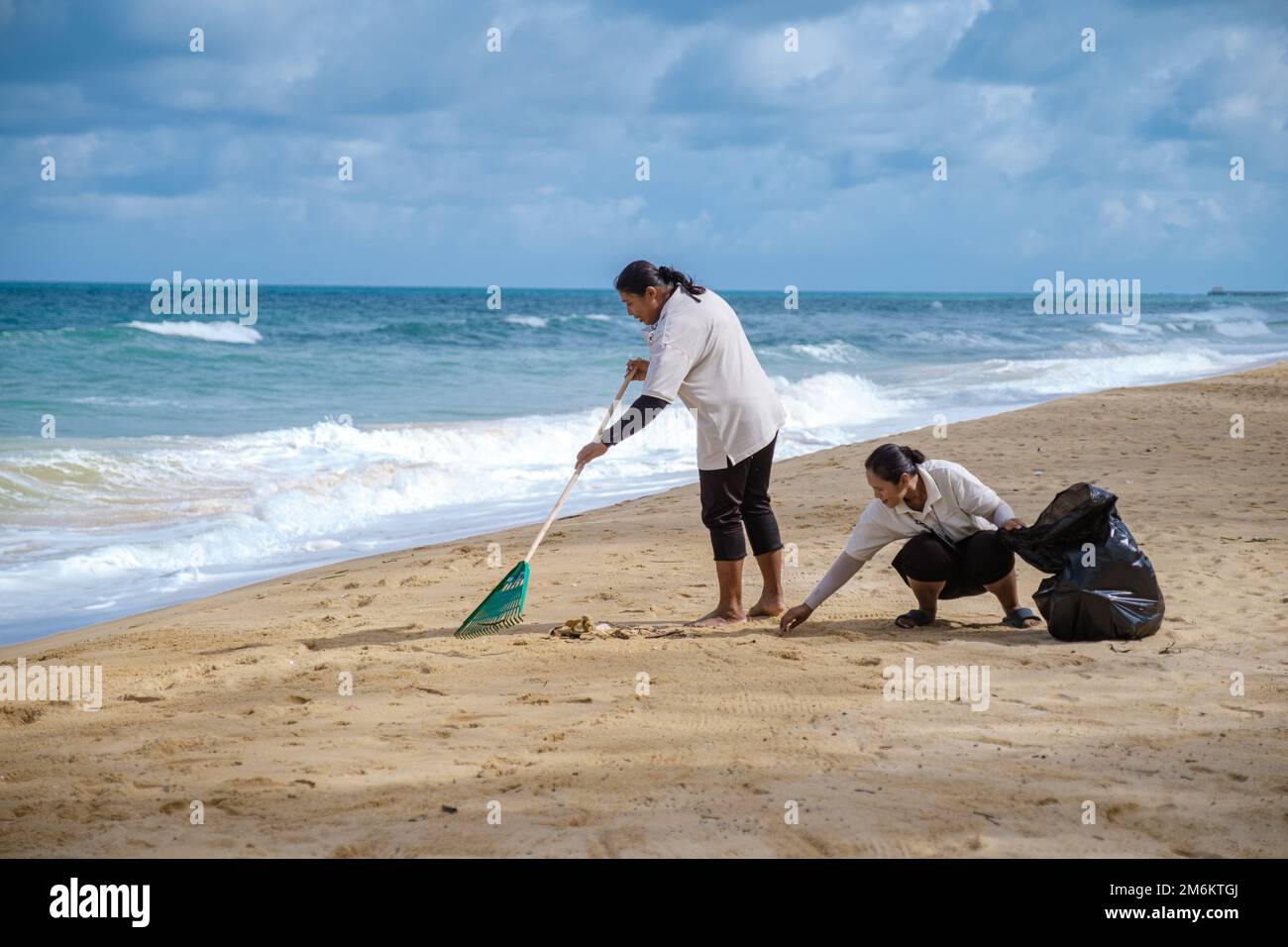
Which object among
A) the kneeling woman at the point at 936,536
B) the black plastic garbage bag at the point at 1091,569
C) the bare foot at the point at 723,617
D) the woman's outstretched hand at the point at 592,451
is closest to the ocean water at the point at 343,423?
the bare foot at the point at 723,617

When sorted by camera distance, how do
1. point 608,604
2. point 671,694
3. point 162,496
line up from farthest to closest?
point 162,496 < point 608,604 < point 671,694

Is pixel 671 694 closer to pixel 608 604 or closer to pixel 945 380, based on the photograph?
pixel 608 604

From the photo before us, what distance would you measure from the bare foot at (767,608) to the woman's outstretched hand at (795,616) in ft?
1.12

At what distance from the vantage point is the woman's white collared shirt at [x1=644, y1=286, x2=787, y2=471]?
488 centimetres

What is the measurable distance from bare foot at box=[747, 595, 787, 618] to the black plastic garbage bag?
1150mm

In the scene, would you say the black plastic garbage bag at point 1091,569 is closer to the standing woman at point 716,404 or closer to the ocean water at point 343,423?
the standing woman at point 716,404

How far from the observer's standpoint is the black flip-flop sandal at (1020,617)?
501 cm

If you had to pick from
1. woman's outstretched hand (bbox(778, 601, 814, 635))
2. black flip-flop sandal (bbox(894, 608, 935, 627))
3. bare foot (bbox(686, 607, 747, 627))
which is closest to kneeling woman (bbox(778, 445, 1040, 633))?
woman's outstretched hand (bbox(778, 601, 814, 635))

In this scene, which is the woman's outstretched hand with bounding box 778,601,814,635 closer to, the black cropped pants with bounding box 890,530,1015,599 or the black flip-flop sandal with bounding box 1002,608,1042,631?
the black cropped pants with bounding box 890,530,1015,599

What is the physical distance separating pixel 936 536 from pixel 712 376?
1.21 metres

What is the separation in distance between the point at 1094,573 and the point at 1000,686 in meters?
0.79
